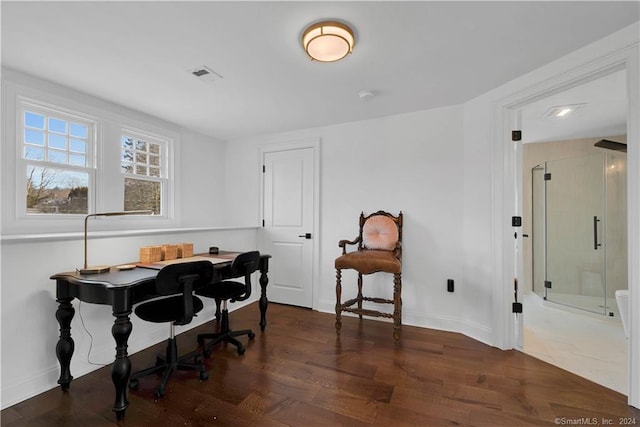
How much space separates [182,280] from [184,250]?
92 centimetres

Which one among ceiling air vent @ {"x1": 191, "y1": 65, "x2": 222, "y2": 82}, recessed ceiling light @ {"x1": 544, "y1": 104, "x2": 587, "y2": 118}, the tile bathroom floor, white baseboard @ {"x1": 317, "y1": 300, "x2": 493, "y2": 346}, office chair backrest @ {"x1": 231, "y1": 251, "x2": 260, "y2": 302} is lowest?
the tile bathroom floor

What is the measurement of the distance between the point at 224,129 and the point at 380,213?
2262 millimetres

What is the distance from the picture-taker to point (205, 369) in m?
2.04

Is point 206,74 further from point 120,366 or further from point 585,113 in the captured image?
point 585,113

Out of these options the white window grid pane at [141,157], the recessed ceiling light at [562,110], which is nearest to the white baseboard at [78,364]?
the white window grid pane at [141,157]

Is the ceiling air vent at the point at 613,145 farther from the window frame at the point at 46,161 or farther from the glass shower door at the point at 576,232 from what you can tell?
the window frame at the point at 46,161

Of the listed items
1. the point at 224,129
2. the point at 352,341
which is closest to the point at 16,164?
the point at 224,129

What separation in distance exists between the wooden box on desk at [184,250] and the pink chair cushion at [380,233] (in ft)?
5.89

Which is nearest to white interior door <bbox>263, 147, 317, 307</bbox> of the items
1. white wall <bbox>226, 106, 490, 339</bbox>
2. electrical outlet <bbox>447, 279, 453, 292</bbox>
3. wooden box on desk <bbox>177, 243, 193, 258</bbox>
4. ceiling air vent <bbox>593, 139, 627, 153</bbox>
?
white wall <bbox>226, 106, 490, 339</bbox>

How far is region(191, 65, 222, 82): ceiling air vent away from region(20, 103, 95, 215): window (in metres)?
1.31

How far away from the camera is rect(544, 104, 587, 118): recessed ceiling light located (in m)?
2.84

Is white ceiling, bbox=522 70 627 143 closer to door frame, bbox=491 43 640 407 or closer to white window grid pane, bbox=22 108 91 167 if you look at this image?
door frame, bbox=491 43 640 407

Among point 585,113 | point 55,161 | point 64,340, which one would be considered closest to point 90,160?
point 55,161

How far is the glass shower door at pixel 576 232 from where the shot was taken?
11.6 feet
